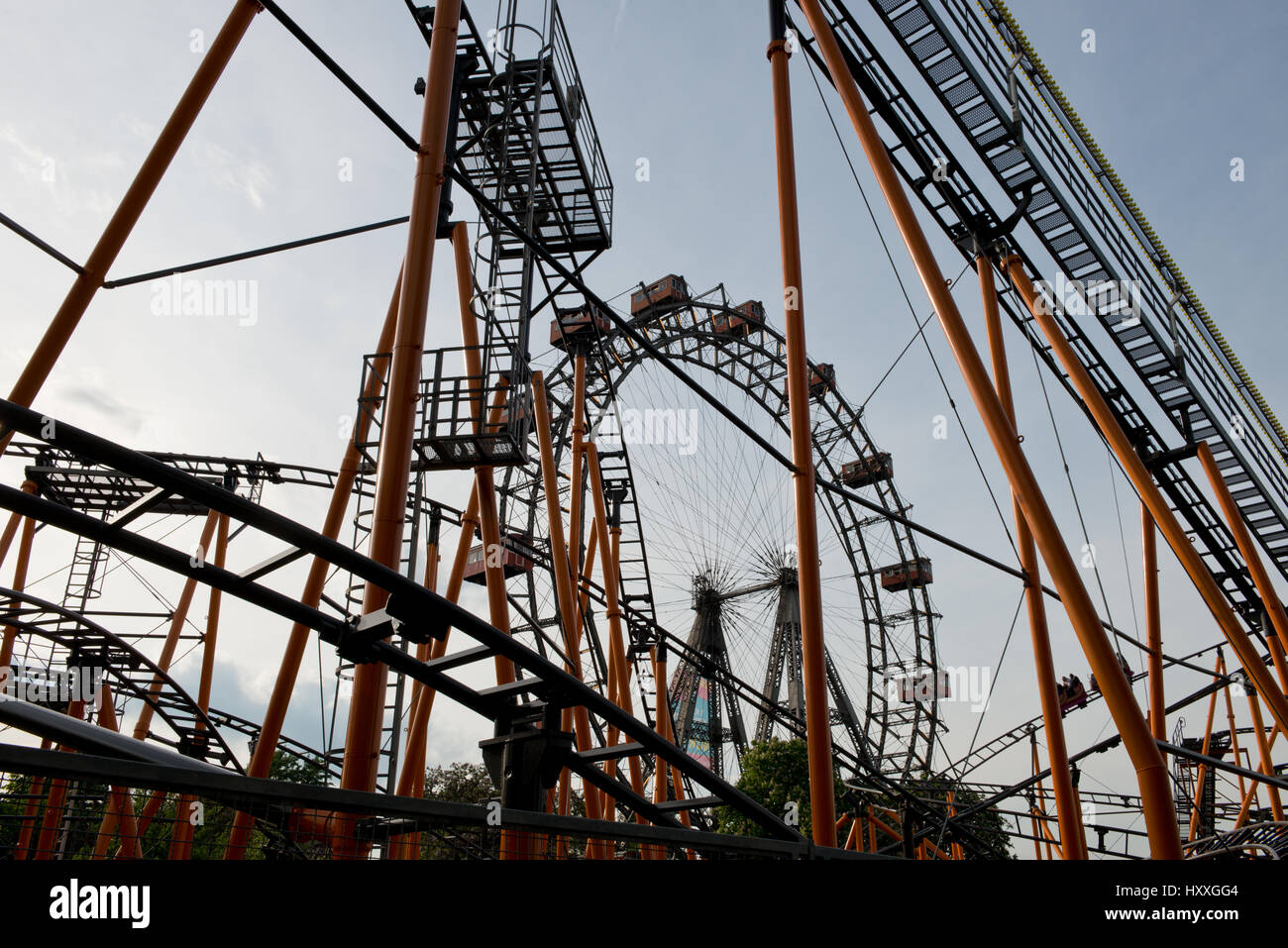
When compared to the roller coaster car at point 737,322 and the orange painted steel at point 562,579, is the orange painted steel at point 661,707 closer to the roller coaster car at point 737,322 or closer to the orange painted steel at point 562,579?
the orange painted steel at point 562,579

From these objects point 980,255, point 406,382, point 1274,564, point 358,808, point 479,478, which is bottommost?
point 358,808

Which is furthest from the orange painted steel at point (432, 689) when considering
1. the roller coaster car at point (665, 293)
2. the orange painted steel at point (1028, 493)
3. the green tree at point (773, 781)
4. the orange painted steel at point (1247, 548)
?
the green tree at point (773, 781)

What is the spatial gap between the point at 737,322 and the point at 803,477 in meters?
25.1

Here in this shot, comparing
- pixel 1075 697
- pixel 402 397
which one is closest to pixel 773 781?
pixel 1075 697

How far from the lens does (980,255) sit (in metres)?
9.91

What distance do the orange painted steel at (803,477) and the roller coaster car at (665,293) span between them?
23390 millimetres

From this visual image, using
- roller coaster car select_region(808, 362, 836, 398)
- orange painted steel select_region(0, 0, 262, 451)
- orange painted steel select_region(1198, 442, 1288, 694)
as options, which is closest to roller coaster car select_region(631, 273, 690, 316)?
roller coaster car select_region(808, 362, 836, 398)

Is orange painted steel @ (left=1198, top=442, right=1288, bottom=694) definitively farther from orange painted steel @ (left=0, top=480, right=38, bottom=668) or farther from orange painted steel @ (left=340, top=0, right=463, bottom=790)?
orange painted steel @ (left=0, top=480, right=38, bottom=668)

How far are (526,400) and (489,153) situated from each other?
347 centimetres

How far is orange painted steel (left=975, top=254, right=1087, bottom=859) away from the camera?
8.08 m

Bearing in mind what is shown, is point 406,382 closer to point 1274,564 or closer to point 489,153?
Answer: point 489,153

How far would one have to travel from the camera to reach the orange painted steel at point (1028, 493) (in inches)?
223

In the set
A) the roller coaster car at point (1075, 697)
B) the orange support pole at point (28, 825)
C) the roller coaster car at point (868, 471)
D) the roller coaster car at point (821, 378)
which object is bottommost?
the orange support pole at point (28, 825)
